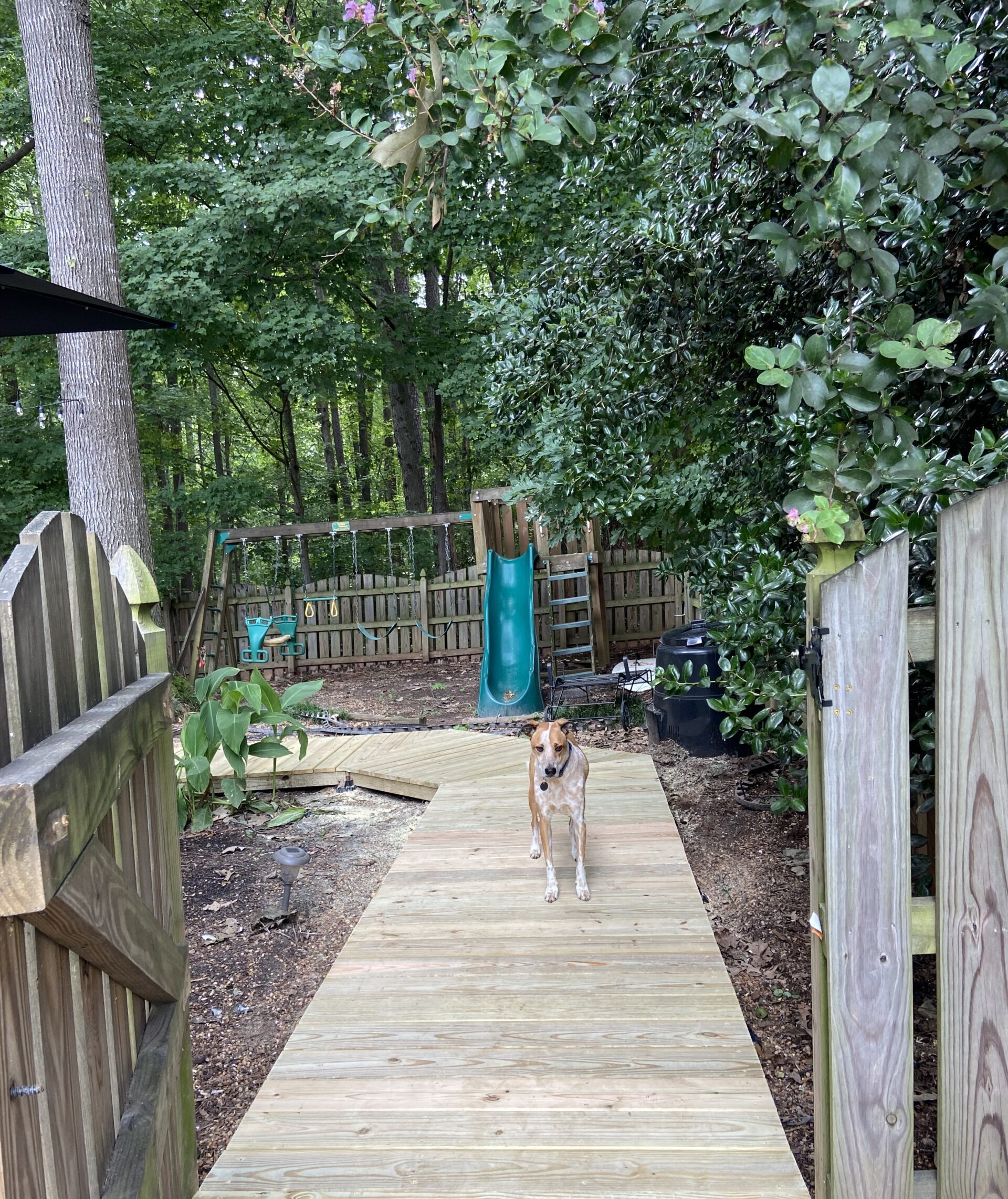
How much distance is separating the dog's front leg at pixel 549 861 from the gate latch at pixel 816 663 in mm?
2105

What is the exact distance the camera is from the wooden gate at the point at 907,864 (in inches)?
51.1

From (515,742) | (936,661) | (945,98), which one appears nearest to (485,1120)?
(936,661)

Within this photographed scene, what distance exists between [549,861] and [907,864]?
213 cm

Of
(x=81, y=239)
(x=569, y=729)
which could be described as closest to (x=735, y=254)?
(x=569, y=729)

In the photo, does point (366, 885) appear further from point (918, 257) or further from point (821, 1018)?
point (918, 257)

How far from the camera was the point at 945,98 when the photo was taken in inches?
57.2

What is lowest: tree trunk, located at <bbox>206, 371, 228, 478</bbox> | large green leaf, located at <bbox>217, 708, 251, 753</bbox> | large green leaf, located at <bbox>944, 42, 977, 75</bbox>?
large green leaf, located at <bbox>217, 708, 251, 753</bbox>

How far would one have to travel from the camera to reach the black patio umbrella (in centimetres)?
404

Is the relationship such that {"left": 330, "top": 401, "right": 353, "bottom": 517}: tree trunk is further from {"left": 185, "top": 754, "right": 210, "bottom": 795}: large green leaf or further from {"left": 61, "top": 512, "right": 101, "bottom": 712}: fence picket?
{"left": 61, "top": 512, "right": 101, "bottom": 712}: fence picket

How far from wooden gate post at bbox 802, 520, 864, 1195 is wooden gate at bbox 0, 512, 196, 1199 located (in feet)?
3.79

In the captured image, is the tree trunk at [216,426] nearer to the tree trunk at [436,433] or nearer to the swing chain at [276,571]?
the swing chain at [276,571]

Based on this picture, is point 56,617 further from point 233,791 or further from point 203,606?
point 203,606

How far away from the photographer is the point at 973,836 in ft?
4.30

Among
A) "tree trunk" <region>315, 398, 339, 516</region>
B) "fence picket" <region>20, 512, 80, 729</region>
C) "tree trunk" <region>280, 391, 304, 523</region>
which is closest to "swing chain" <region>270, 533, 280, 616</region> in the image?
"tree trunk" <region>280, 391, 304, 523</region>
